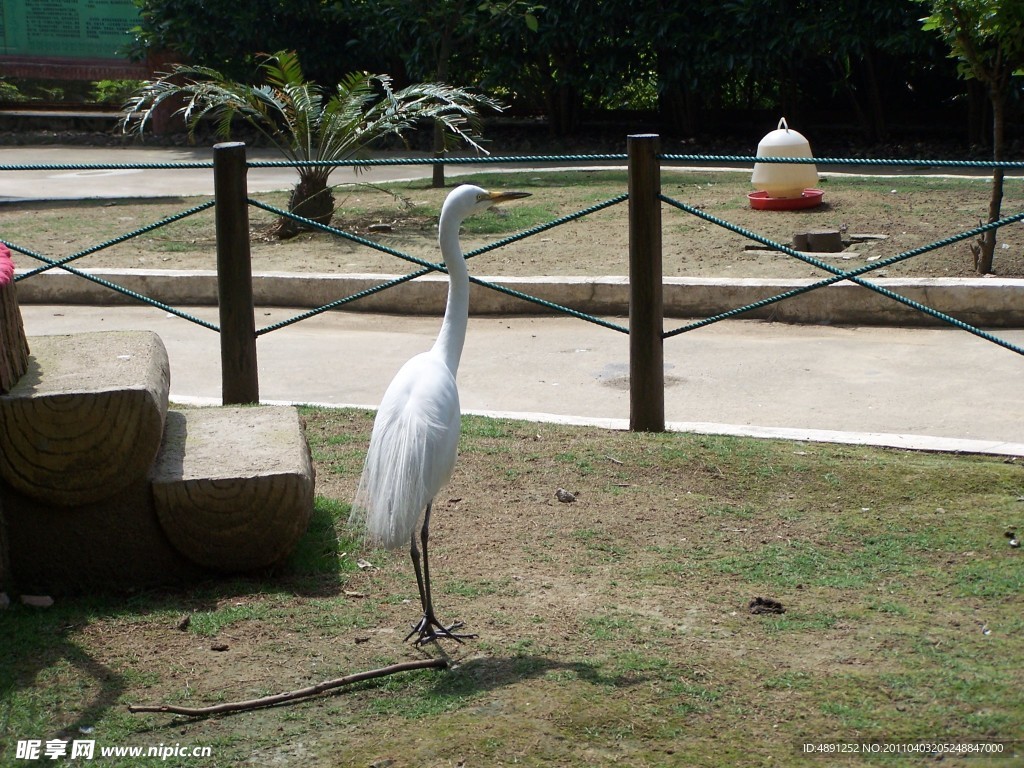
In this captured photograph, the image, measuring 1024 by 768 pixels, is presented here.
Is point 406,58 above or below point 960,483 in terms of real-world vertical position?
above

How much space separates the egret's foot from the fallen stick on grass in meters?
0.17

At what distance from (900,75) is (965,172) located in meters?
3.56

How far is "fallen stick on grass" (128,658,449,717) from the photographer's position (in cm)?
323

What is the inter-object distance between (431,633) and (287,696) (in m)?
0.54

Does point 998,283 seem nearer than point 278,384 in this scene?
No

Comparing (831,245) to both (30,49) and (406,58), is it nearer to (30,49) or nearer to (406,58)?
(406,58)

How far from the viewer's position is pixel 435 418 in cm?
375

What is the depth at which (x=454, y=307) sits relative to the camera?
413 centimetres

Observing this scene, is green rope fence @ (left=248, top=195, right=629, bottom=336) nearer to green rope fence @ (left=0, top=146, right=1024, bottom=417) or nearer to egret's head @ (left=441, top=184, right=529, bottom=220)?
green rope fence @ (left=0, top=146, right=1024, bottom=417)

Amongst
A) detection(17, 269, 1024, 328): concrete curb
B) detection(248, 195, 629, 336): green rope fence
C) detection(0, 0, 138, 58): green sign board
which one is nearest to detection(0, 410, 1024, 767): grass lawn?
detection(248, 195, 629, 336): green rope fence

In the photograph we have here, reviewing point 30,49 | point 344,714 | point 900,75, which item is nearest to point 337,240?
point 344,714

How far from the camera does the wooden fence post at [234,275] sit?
5.95m

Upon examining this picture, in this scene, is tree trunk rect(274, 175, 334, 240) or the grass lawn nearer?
the grass lawn

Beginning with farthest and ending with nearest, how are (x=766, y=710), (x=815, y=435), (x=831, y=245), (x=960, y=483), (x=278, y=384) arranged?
1. (x=831, y=245)
2. (x=278, y=384)
3. (x=815, y=435)
4. (x=960, y=483)
5. (x=766, y=710)
